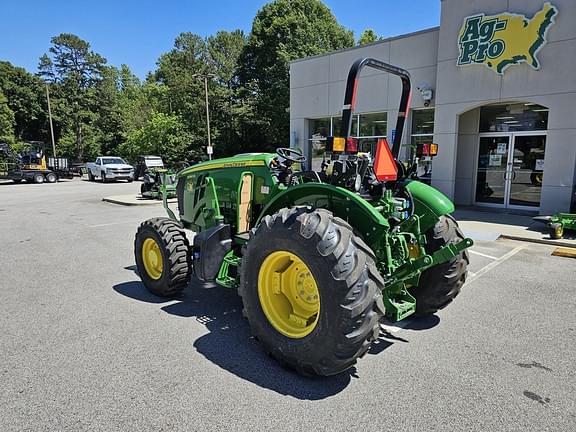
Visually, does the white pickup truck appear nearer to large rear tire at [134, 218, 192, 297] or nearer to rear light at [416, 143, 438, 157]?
large rear tire at [134, 218, 192, 297]

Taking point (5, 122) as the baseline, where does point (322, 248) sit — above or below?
below

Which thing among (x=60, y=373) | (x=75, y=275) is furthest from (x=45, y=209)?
(x=60, y=373)

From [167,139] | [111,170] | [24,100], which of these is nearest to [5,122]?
[24,100]

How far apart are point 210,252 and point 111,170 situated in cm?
2417

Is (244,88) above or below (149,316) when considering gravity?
above

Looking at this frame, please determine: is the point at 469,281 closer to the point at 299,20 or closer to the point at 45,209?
the point at 45,209

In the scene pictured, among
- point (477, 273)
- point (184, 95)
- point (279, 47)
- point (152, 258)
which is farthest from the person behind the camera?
point (184, 95)

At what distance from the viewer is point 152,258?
4883 millimetres

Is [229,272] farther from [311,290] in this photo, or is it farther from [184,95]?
[184,95]

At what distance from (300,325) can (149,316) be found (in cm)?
183

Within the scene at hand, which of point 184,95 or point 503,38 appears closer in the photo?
point 503,38

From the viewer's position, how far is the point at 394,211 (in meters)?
3.60

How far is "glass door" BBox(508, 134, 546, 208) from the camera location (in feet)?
36.1

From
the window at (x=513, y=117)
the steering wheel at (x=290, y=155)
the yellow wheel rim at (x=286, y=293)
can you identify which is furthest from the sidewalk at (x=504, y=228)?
the yellow wheel rim at (x=286, y=293)
